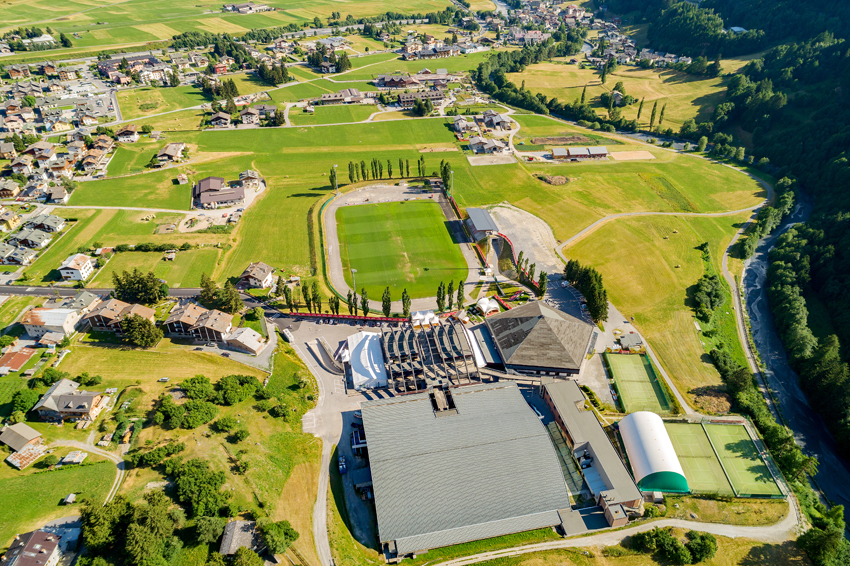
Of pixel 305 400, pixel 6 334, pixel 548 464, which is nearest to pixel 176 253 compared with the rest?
pixel 6 334

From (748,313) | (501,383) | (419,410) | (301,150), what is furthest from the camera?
(301,150)

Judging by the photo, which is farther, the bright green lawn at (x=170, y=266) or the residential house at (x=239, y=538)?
the bright green lawn at (x=170, y=266)

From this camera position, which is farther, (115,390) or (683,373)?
(683,373)

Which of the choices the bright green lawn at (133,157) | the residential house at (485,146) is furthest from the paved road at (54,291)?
the residential house at (485,146)

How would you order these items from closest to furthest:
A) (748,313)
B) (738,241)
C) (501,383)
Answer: (501,383), (748,313), (738,241)

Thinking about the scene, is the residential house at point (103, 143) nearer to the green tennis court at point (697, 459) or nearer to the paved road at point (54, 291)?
the paved road at point (54, 291)

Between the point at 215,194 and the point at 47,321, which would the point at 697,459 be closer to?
the point at 47,321

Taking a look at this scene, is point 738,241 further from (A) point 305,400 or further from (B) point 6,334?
(B) point 6,334
